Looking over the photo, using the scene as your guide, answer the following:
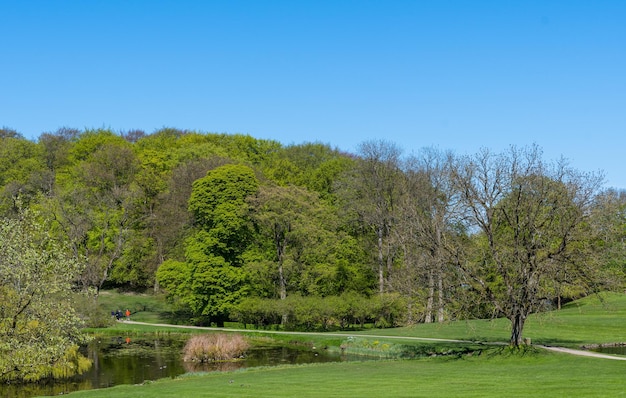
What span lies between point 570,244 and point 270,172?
4645cm

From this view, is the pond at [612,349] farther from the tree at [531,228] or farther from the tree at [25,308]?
the tree at [25,308]

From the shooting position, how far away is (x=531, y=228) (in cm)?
2786

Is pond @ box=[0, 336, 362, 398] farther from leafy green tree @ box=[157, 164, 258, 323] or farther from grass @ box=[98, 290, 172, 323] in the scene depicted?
grass @ box=[98, 290, 172, 323]

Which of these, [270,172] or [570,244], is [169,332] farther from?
[570,244]

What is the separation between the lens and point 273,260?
190ft

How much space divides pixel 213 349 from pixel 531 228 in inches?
764

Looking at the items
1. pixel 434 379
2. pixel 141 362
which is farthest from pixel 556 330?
pixel 141 362

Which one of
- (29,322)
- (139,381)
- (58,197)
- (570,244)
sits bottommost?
(139,381)

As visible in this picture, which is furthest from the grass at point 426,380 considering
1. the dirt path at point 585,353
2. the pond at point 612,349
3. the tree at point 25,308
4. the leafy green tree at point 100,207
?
the leafy green tree at point 100,207

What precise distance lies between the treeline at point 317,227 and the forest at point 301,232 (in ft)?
0.45

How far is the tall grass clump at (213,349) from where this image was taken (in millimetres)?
37406

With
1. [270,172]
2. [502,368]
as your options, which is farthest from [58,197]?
[502,368]

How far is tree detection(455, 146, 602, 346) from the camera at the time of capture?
89.7 feet

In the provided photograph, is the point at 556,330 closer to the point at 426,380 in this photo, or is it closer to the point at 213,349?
the point at 426,380
